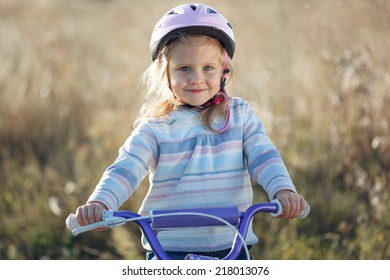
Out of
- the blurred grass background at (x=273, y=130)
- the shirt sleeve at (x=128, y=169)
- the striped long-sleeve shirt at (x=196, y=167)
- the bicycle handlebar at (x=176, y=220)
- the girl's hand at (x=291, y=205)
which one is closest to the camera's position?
the bicycle handlebar at (x=176, y=220)

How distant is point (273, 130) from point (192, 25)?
10.2ft

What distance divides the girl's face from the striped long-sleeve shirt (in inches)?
4.3

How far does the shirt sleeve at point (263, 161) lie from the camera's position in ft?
9.90

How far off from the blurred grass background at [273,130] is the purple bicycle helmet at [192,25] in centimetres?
179

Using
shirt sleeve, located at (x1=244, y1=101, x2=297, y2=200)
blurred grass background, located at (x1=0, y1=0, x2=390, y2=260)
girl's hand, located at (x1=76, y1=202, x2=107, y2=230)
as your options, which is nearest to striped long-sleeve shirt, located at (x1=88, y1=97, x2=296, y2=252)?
shirt sleeve, located at (x1=244, y1=101, x2=297, y2=200)

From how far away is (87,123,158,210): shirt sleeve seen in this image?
2.95 m

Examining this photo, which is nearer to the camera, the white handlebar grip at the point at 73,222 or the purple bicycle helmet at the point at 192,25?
the white handlebar grip at the point at 73,222

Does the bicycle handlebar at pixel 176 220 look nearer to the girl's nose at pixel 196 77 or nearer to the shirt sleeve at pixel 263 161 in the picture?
the shirt sleeve at pixel 263 161

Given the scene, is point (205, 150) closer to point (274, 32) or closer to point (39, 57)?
point (39, 57)

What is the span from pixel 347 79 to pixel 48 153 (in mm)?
2804

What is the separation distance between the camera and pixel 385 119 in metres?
5.45

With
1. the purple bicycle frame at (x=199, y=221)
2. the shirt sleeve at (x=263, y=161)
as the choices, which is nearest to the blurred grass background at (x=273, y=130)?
the shirt sleeve at (x=263, y=161)

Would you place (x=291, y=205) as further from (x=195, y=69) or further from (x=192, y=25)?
(x=192, y=25)

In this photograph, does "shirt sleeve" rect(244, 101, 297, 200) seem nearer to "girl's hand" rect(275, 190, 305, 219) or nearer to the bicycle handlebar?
"girl's hand" rect(275, 190, 305, 219)
